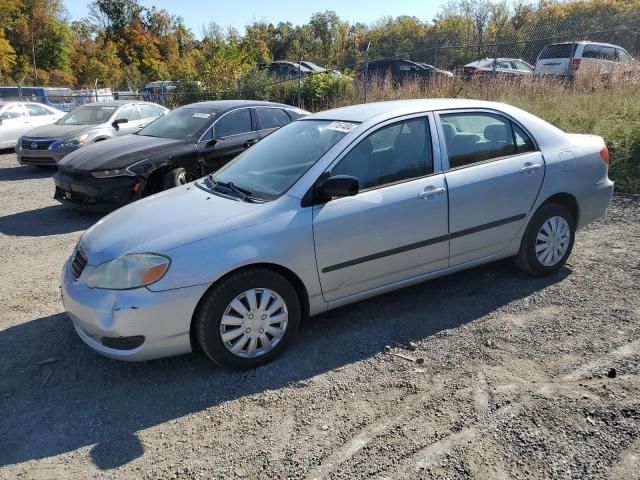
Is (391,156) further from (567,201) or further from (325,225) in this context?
(567,201)

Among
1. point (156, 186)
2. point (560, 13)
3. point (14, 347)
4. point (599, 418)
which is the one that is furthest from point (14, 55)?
point (599, 418)

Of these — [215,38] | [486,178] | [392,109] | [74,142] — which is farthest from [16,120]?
[215,38]

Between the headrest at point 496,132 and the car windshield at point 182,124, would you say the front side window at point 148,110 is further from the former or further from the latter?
the headrest at point 496,132

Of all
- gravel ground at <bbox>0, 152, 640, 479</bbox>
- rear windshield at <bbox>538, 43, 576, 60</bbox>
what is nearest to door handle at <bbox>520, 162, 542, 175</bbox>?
gravel ground at <bbox>0, 152, 640, 479</bbox>

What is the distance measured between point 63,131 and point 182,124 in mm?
4747

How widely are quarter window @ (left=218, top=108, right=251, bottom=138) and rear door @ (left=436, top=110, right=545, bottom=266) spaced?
15.0 feet

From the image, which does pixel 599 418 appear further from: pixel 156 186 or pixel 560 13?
pixel 560 13

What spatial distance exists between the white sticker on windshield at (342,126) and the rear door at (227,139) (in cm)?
386

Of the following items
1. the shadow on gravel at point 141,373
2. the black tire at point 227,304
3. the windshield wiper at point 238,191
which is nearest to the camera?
the shadow on gravel at point 141,373

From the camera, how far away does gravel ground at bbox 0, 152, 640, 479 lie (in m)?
2.70

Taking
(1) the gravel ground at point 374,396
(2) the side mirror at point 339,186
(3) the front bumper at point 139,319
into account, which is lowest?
(1) the gravel ground at point 374,396

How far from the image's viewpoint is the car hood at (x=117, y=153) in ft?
23.8

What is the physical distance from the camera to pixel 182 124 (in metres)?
8.23

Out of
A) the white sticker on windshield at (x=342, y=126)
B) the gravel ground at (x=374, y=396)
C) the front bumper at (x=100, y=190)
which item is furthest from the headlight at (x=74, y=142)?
the white sticker on windshield at (x=342, y=126)
